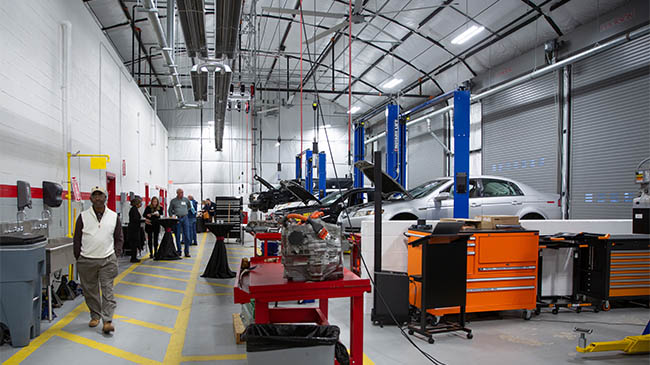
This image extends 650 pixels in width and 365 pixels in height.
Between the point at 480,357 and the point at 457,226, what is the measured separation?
1.19m

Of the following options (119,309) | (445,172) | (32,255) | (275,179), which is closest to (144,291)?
(119,309)

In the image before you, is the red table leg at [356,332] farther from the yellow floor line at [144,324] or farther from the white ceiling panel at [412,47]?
the white ceiling panel at [412,47]

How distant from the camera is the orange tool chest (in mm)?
4441

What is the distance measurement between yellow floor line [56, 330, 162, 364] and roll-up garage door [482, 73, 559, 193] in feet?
31.6

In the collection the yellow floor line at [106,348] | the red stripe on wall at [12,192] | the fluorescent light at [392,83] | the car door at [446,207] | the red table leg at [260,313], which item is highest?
the fluorescent light at [392,83]

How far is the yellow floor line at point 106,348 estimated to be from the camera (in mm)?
3419

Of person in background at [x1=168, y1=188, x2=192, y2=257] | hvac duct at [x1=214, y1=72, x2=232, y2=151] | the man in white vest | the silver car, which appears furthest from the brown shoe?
hvac duct at [x1=214, y1=72, x2=232, y2=151]

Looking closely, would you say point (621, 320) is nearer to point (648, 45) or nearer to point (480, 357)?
point (480, 357)

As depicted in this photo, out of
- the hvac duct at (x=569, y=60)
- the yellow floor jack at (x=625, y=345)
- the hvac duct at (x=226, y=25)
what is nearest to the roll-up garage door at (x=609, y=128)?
the hvac duct at (x=569, y=60)

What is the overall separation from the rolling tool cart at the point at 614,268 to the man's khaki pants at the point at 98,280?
18.9 ft

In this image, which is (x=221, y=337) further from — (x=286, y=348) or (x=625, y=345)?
(x=625, y=345)

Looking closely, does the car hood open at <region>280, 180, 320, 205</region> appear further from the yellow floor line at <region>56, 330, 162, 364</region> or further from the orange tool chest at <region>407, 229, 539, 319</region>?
the yellow floor line at <region>56, 330, 162, 364</region>

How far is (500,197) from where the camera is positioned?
24.7ft

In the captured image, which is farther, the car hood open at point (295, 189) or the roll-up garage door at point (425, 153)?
the roll-up garage door at point (425, 153)
